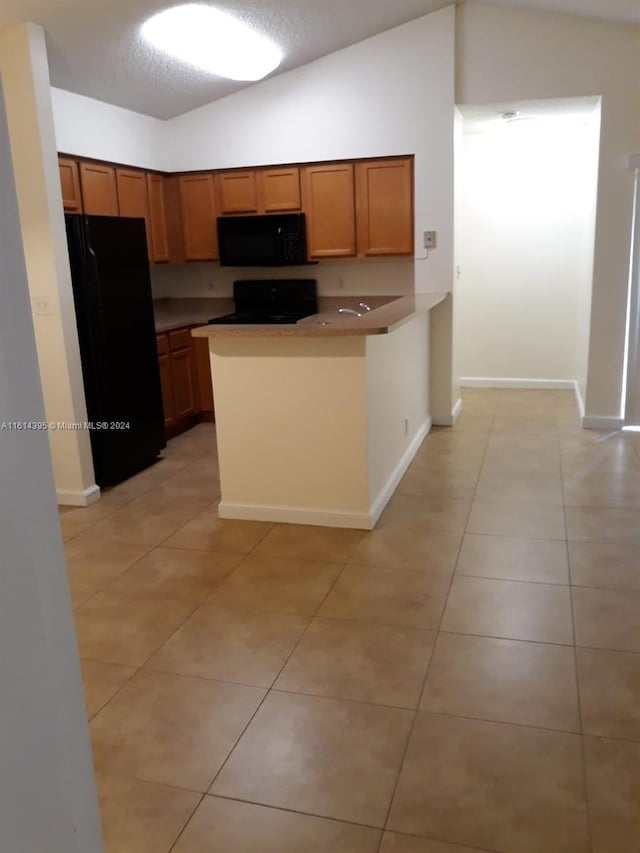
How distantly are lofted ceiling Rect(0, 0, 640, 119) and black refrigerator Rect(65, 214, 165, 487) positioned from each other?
36.6 inches

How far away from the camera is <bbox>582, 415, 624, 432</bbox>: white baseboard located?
5.25 metres

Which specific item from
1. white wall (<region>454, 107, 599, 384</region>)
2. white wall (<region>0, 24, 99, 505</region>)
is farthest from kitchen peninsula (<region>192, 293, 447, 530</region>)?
white wall (<region>454, 107, 599, 384</region>)

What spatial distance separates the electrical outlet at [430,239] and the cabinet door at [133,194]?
6.68 feet

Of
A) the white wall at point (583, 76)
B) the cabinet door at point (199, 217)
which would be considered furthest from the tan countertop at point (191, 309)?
the white wall at point (583, 76)

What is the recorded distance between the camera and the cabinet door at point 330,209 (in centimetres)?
534

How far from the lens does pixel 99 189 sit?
16.1 ft

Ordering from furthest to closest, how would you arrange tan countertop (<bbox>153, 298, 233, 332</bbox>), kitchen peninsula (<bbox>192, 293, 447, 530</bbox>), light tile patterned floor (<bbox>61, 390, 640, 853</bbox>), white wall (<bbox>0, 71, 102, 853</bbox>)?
1. tan countertop (<bbox>153, 298, 233, 332</bbox>)
2. kitchen peninsula (<bbox>192, 293, 447, 530</bbox>)
3. light tile patterned floor (<bbox>61, 390, 640, 853</bbox>)
4. white wall (<bbox>0, 71, 102, 853</bbox>)

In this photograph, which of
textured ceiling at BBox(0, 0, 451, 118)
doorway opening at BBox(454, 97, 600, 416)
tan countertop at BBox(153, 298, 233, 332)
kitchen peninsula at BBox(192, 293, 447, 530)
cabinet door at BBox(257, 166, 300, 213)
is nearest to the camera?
kitchen peninsula at BBox(192, 293, 447, 530)

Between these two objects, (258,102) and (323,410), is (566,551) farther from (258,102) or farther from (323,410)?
(258,102)

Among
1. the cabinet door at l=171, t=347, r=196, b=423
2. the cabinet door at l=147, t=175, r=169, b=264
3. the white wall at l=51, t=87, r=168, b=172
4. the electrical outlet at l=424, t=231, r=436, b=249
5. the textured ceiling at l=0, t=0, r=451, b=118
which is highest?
the textured ceiling at l=0, t=0, r=451, b=118

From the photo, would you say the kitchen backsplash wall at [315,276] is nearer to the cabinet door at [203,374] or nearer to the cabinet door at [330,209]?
the cabinet door at [330,209]

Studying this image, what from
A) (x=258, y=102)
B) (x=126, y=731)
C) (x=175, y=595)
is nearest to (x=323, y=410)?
(x=175, y=595)

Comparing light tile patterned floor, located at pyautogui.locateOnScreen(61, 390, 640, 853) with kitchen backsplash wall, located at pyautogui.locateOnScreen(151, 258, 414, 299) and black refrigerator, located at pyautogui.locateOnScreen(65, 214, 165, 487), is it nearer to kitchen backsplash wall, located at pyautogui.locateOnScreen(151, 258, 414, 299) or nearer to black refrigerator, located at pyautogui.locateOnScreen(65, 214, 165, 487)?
black refrigerator, located at pyautogui.locateOnScreen(65, 214, 165, 487)

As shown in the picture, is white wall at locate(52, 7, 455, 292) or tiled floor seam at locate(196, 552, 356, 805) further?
white wall at locate(52, 7, 455, 292)
